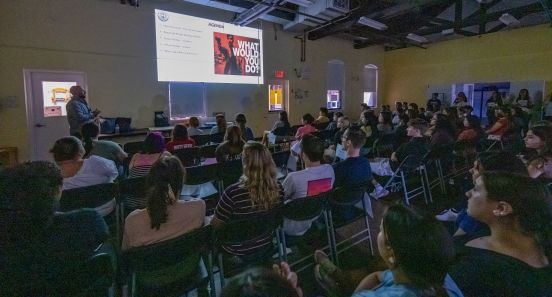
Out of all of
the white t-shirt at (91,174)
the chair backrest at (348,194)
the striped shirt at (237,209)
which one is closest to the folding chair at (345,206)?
the chair backrest at (348,194)

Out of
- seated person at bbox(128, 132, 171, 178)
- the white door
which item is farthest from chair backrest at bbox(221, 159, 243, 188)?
the white door

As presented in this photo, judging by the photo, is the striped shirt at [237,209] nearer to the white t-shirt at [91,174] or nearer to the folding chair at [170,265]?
the folding chair at [170,265]

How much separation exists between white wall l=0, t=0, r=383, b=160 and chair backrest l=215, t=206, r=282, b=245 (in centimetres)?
563

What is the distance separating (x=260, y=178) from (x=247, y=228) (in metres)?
0.38

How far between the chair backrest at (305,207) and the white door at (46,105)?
18.1ft

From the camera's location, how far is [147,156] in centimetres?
316

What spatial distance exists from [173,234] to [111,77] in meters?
5.79

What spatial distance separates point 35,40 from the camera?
562cm

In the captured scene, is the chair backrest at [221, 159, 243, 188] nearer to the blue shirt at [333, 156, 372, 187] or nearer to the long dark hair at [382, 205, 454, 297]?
the blue shirt at [333, 156, 372, 187]

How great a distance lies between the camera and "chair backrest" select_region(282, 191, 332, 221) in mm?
2102

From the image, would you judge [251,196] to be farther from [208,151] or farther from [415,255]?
[208,151]

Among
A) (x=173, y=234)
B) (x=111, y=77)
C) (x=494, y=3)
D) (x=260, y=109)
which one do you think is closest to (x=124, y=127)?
(x=111, y=77)

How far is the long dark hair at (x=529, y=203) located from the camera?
1.20 m

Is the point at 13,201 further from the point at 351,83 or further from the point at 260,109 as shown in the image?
the point at 351,83
